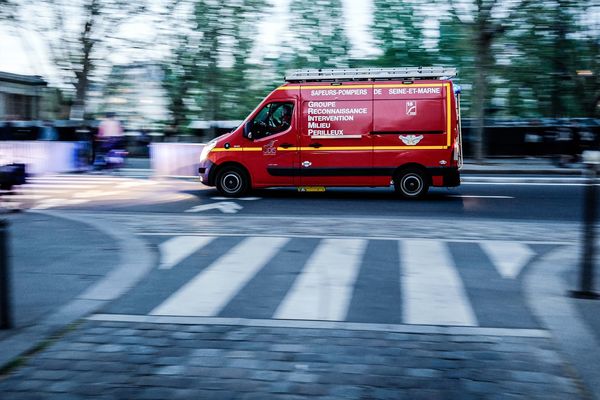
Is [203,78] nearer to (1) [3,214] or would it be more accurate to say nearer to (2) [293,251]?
(1) [3,214]

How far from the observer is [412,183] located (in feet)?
42.9

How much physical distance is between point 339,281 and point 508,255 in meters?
2.36

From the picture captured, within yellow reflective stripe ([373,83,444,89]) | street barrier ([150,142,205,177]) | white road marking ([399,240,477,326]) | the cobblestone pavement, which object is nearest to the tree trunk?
street barrier ([150,142,205,177])

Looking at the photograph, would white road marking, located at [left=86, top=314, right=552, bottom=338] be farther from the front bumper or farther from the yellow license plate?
the front bumper

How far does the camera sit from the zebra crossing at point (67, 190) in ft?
41.4

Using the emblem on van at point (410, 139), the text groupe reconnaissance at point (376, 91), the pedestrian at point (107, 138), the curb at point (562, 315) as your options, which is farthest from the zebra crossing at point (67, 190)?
the curb at point (562, 315)

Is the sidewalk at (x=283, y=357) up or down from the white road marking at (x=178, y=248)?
down

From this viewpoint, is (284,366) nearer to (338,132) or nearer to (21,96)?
(338,132)

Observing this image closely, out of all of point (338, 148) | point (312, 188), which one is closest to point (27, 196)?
point (312, 188)

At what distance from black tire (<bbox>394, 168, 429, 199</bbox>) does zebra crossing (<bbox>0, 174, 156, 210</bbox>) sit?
5.58 metres

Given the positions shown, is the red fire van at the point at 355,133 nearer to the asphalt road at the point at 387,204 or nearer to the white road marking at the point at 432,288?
the asphalt road at the point at 387,204

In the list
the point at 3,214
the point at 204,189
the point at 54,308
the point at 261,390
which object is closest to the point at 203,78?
the point at 204,189

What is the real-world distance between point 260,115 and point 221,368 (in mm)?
9810

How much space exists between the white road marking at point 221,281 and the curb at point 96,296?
0.56 m
